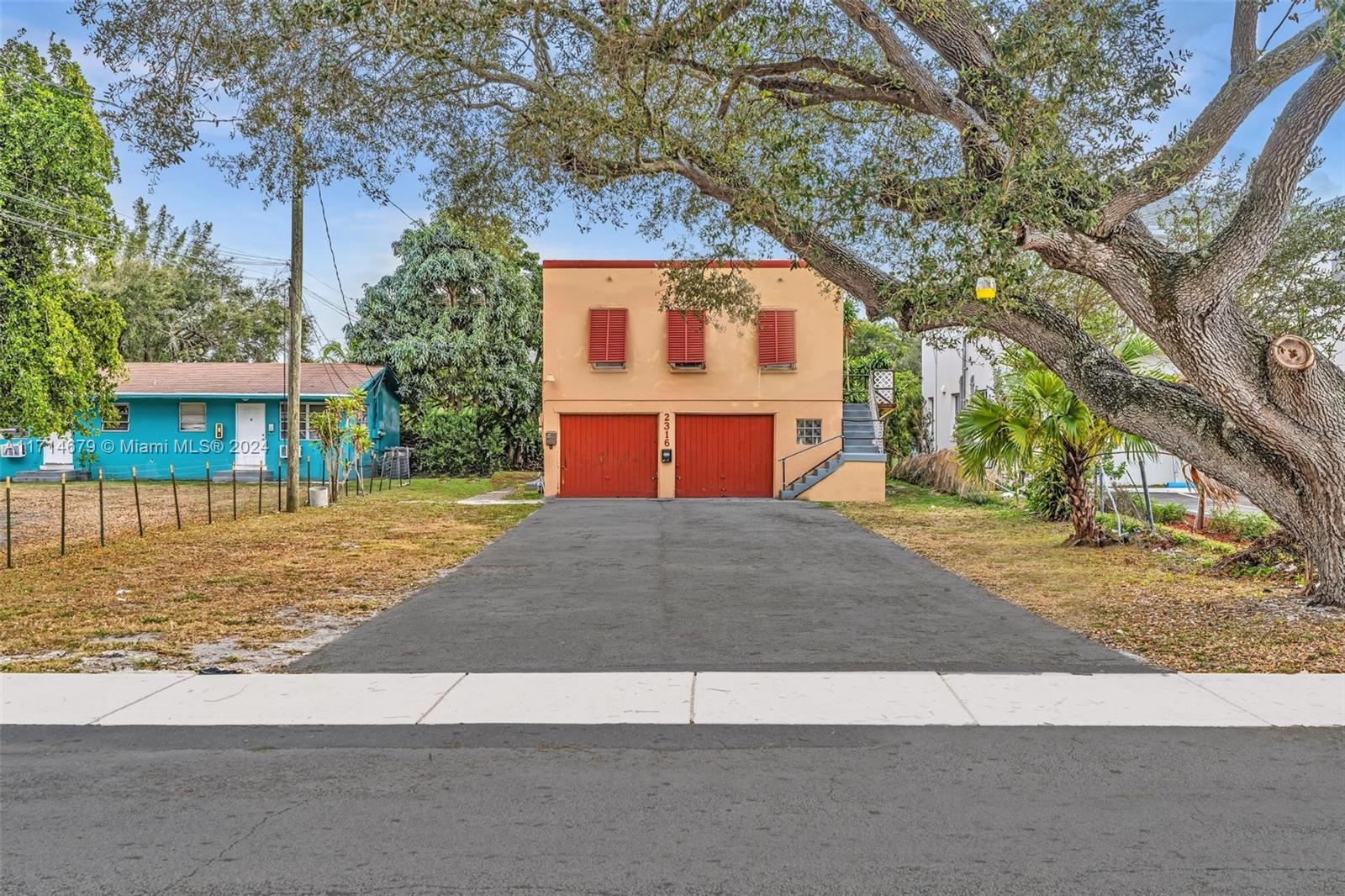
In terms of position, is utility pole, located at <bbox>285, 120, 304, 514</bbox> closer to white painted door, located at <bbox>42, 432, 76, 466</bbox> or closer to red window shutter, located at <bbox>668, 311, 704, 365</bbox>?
red window shutter, located at <bbox>668, 311, 704, 365</bbox>

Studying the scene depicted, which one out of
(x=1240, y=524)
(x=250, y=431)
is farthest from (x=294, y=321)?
(x=1240, y=524)

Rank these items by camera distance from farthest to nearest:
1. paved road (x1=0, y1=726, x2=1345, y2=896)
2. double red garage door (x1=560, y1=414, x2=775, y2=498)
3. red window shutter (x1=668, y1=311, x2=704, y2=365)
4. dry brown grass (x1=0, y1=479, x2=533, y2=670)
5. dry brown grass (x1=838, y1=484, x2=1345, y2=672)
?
1. double red garage door (x1=560, y1=414, x2=775, y2=498)
2. red window shutter (x1=668, y1=311, x2=704, y2=365)
3. dry brown grass (x1=0, y1=479, x2=533, y2=670)
4. dry brown grass (x1=838, y1=484, x2=1345, y2=672)
5. paved road (x1=0, y1=726, x2=1345, y2=896)

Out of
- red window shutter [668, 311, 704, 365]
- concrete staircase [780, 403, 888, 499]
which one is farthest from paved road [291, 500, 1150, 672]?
red window shutter [668, 311, 704, 365]

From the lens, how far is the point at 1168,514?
16.3 meters

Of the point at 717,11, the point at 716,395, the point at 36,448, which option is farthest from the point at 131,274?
the point at 717,11

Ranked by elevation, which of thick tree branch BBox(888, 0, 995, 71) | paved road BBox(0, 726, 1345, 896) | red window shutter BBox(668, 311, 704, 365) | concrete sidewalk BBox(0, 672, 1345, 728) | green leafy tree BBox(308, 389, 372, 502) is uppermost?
thick tree branch BBox(888, 0, 995, 71)

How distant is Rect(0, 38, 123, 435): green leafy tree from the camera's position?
583 inches

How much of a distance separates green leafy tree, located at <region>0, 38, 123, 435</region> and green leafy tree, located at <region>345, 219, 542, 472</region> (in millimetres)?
14458

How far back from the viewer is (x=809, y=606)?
891 cm

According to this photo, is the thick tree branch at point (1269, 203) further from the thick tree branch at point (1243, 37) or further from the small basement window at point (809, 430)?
the small basement window at point (809, 430)

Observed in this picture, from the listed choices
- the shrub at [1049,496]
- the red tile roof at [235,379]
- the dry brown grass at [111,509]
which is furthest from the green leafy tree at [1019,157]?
the red tile roof at [235,379]

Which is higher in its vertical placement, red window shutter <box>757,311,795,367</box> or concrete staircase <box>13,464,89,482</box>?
red window shutter <box>757,311,795,367</box>

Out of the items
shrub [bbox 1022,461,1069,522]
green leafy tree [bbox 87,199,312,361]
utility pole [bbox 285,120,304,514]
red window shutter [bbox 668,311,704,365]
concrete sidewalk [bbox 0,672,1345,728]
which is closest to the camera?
concrete sidewalk [bbox 0,672,1345,728]

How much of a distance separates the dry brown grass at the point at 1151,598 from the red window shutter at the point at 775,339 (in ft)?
25.1
